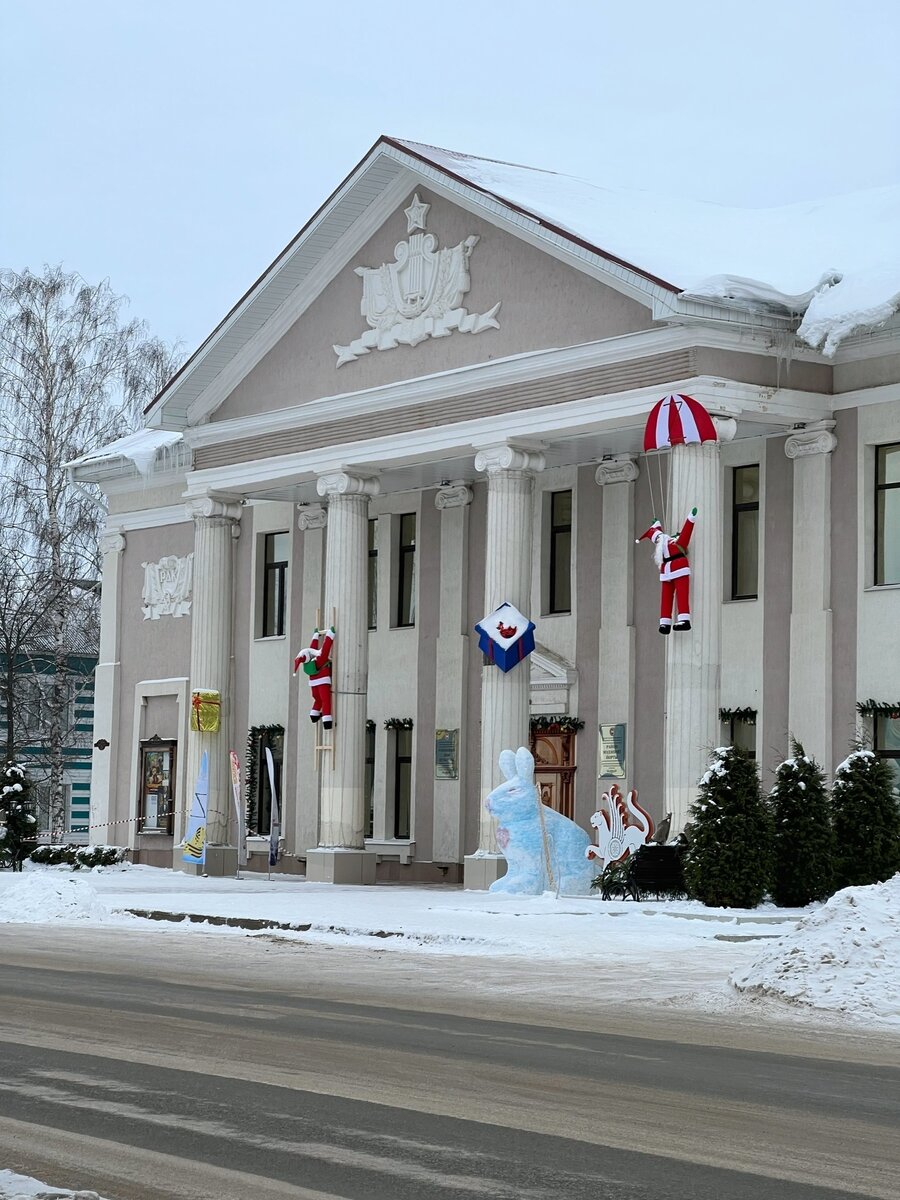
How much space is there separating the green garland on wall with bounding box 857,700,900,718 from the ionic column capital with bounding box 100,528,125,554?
64.7 feet

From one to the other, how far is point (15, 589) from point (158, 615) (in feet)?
39.8

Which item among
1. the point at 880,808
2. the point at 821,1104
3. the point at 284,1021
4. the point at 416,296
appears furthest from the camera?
the point at 416,296

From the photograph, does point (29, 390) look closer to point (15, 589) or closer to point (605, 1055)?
point (15, 589)

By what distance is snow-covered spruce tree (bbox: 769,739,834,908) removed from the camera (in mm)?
24438

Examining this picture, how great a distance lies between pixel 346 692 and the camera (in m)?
33.4

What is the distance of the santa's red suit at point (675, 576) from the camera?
90.0 ft

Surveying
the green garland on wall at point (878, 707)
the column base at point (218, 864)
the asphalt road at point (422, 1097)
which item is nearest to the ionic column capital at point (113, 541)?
the column base at point (218, 864)

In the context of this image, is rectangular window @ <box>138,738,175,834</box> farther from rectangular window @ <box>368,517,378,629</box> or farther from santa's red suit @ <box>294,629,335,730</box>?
santa's red suit @ <box>294,629,335,730</box>

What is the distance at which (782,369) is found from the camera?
28.4 m

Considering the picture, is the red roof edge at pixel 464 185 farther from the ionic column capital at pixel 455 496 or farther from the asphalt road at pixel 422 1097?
the asphalt road at pixel 422 1097

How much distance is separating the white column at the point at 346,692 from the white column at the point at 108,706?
9940 millimetres

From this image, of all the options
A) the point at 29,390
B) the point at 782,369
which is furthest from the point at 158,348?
the point at 782,369

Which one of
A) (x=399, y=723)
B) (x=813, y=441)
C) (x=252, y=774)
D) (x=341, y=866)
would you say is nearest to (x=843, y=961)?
(x=813, y=441)

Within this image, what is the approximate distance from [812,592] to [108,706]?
1880 cm
